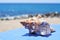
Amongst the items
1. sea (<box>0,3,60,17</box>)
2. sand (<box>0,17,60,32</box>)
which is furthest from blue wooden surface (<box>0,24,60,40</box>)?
sea (<box>0,3,60,17</box>)

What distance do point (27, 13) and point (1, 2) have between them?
10.7 inches

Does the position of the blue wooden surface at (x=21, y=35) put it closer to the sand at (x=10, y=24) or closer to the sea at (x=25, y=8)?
the sand at (x=10, y=24)

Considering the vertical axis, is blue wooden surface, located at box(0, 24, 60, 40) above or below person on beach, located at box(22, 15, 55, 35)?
below

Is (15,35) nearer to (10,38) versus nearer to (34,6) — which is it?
(10,38)

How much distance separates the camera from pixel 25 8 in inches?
47.2

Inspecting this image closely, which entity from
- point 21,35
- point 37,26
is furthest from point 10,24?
point 37,26

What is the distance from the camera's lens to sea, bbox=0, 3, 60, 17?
1.18 metres

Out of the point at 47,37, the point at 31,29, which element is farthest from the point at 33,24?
the point at 47,37

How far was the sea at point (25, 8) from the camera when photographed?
1.18m

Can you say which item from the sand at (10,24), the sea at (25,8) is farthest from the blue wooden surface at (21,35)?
the sea at (25,8)

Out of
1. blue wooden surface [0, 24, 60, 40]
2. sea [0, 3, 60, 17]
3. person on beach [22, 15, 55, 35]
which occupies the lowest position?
blue wooden surface [0, 24, 60, 40]

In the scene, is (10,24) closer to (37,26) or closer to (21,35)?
(21,35)

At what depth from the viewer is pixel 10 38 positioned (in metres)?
A: 1.11

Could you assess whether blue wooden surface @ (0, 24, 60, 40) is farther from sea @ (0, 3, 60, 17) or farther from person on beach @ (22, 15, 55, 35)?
sea @ (0, 3, 60, 17)
